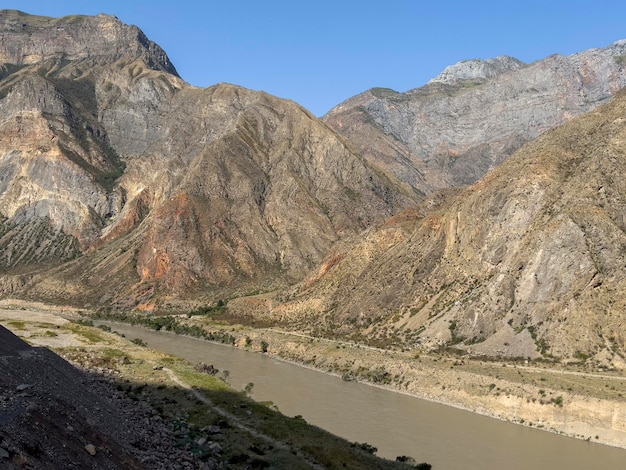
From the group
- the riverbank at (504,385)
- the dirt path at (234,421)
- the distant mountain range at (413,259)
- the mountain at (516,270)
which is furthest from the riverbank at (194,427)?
the distant mountain range at (413,259)

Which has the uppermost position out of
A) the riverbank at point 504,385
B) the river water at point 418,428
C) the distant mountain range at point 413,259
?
the distant mountain range at point 413,259

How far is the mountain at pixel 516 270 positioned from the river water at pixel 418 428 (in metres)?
15.8

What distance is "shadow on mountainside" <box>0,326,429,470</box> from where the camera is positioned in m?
20.8

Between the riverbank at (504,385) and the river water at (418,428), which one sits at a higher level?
the riverbank at (504,385)

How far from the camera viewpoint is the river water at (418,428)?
44.0 meters

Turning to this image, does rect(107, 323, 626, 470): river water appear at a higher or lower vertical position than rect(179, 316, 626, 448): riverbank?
lower

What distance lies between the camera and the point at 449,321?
3169 inches

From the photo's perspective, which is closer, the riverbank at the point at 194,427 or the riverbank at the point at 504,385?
the riverbank at the point at 194,427

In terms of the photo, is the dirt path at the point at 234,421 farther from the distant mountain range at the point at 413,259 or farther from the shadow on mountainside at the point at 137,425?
the distant mountain range at the point at 413,259

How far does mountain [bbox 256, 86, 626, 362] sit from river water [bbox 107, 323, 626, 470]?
623 inches

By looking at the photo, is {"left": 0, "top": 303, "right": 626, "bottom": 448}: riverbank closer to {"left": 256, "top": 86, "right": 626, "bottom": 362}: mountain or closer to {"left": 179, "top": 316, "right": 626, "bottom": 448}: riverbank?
{"left": 179, "top": 316, "right": 626, "bottom": 448}: riverbank

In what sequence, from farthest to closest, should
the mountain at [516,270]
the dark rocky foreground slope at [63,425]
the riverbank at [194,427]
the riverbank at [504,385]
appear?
the mountain at [516,270], the riverbank at [504,385], the riverbank at [194,427], the dark rocky foreground slope at [63,425]

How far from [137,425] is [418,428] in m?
26.6

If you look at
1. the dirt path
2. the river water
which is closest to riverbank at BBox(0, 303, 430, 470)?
the dirt path
